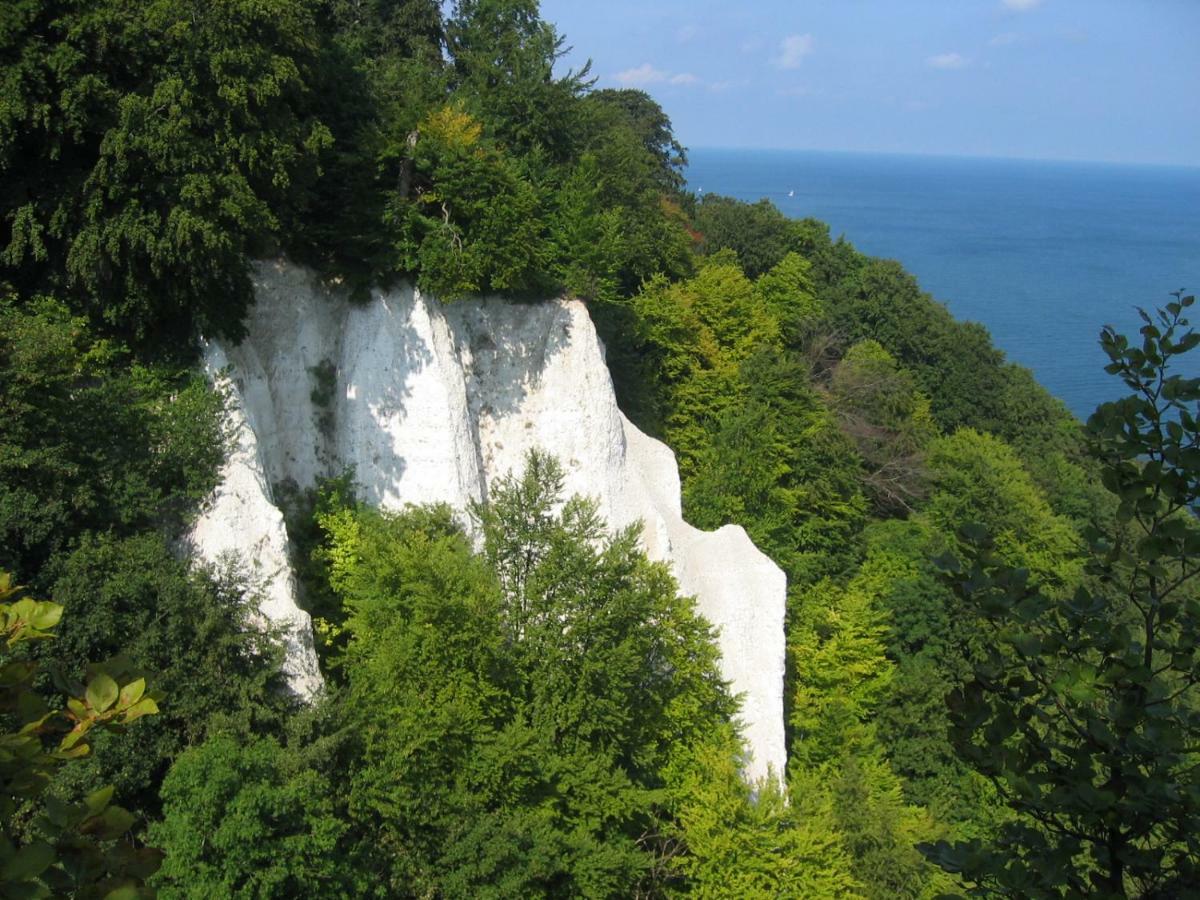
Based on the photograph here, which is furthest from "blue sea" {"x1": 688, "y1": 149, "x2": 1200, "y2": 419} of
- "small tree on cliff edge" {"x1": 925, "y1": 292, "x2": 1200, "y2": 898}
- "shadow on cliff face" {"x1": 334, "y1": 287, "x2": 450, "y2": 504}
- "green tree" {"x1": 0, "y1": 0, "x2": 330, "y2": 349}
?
"small tree on cliff edge" {"x1": 925, "y1": 292, "x2": 1200, "y2": 898}

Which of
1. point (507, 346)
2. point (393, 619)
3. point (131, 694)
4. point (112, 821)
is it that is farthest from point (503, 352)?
point (112, 821)

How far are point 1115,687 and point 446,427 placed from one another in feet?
61.0

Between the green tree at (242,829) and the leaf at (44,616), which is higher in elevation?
the leaf at (44,616)

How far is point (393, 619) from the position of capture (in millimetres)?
16672

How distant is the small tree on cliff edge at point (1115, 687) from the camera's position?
395 centimetres

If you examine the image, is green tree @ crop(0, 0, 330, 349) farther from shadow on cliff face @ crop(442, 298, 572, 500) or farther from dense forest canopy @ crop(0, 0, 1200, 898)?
shadow on cliff face @ crop(442, 298, 572, 500)

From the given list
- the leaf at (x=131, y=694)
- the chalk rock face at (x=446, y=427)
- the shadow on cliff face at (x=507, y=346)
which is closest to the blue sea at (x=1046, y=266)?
the chalk rock face at (x=446, y=427)

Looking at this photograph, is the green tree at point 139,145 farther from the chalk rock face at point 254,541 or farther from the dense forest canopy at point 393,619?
the chalk rock face at point 254,541

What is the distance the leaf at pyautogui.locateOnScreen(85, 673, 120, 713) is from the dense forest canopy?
21mm

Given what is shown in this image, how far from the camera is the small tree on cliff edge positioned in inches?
155

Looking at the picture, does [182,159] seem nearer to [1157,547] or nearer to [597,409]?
[597,409]

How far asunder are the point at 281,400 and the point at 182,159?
597cm

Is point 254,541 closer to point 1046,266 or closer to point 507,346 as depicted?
point 507,346

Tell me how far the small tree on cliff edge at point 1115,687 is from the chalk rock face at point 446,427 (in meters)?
14.4
